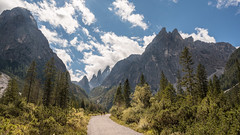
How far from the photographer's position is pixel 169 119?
13.9m

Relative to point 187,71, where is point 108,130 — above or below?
below

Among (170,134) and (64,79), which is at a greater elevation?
(64,79)

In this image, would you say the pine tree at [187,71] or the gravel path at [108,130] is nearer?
the gravel path at [108,130]

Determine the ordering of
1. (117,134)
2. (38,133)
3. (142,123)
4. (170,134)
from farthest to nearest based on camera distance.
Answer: (142,123) < (117,134) < (170,134) < (38,133)

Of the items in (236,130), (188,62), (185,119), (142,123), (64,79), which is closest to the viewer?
(236,130)

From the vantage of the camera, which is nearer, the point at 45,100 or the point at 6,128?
the point at 6,128

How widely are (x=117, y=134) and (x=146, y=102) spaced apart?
17.9 meters

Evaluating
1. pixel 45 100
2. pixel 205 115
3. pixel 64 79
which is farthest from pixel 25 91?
pixel 205 115

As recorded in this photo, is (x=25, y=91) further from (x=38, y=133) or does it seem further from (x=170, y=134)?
(x=170, y=134)

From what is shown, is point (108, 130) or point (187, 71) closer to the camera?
point (108, 130)

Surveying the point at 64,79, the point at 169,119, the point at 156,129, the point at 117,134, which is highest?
the point at 64,79

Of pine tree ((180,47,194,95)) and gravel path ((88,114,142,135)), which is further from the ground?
pine tree ((180,47,194,95))

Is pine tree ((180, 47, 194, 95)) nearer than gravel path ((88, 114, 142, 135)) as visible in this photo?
No

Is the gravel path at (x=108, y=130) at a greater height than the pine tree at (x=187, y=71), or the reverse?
the pine tree at (x=187, y=71)
